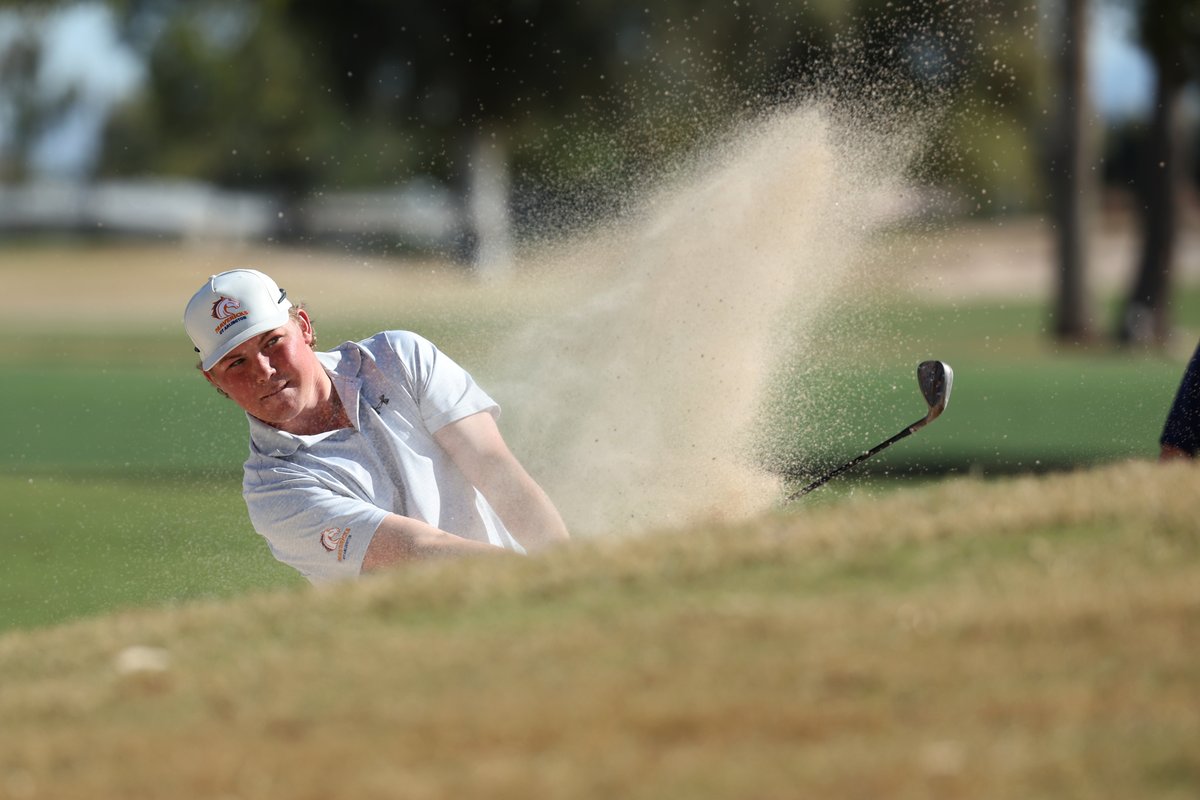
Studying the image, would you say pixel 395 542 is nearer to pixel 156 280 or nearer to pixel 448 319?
pixel 448 319

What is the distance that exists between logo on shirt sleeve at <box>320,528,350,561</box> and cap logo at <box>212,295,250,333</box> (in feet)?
2.24

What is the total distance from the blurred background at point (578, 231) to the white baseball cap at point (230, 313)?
243cm

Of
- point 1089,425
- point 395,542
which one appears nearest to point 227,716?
point 395,542

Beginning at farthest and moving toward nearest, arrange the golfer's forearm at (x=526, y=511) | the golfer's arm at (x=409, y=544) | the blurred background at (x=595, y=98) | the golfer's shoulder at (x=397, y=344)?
the blurred background at (x=595, y=98), the golfer's shoulder at (x=397, y=344), the golfer's forearm at (x=526, y=511), the golfer's arm at (x=409, y=544)

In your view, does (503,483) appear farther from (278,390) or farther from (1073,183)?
(1073,183)

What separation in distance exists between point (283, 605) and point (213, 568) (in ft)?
13.9

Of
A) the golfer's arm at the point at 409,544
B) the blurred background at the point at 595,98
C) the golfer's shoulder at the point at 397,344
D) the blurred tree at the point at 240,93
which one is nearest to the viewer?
the golfer's arm at the point at 409,544

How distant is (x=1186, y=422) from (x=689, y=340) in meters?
2.48

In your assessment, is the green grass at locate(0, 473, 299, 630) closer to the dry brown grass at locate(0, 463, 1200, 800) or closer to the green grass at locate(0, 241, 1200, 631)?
the green grass at locate(0, 241, 1200, 631)

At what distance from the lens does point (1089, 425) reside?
1588 centimetres

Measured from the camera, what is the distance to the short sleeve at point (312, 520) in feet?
16.6

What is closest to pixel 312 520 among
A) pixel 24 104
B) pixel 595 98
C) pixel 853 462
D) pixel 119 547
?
pixel 853 462

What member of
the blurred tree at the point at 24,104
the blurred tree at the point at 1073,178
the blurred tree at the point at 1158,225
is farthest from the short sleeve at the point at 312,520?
the blurred tree at the point at 24,104

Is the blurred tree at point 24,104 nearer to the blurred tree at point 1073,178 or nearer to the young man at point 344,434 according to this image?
the blurred tree at point 1073,178
